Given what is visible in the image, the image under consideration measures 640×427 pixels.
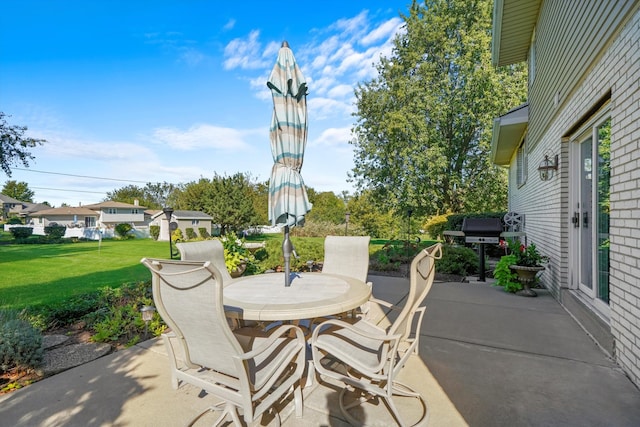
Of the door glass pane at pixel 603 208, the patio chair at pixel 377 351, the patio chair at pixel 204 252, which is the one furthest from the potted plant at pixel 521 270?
the patio chair at pixel 204 252

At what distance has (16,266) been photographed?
11609 mm

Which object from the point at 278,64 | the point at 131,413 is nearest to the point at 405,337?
the point at 131,413

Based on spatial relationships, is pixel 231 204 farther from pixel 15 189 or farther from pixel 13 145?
pixel 15 189

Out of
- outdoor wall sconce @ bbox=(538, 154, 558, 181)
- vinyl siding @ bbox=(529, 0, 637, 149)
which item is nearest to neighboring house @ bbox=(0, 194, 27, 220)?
vinyl siding @ bbox=(529, 0, 637, 149)

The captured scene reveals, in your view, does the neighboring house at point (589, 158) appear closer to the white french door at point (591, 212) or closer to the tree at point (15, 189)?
the white french door at point (591, 212)

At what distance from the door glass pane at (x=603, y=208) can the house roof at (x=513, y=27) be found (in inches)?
185

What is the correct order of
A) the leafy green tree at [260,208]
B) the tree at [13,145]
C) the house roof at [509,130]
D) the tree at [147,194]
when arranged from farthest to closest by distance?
the tree at [147,194]
the leafy green tree at [260,208]
the tree at [13,145]
the house roof at [509,130]

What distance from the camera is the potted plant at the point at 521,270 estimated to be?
4898 millimetres

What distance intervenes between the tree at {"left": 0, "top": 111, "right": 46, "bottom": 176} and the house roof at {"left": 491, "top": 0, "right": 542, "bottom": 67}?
69.8 ft

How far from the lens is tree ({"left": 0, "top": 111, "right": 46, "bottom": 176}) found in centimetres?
1591

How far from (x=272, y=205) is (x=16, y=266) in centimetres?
1417

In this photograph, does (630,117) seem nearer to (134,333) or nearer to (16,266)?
(134,333)

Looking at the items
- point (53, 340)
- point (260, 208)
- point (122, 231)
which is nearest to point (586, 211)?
point (53, 340)

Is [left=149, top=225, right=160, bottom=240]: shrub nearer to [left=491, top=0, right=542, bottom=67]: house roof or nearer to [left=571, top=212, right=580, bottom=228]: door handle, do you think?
[left=491, top=0, right=542, bottom=67]: house roof
